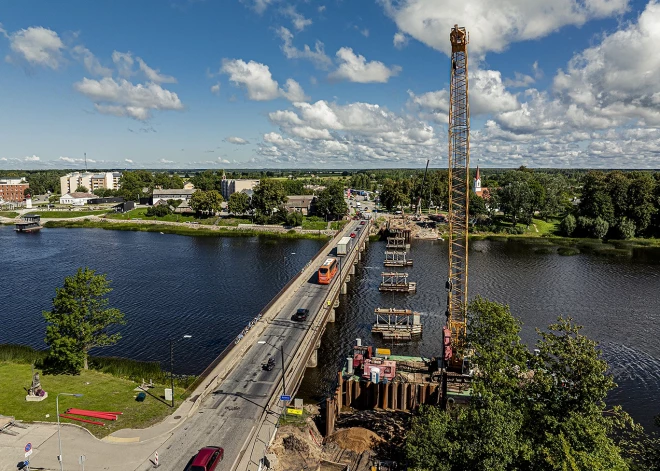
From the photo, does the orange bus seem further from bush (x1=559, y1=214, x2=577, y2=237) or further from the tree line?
bush (x1=559, y1=214, x2=577, y2=237)

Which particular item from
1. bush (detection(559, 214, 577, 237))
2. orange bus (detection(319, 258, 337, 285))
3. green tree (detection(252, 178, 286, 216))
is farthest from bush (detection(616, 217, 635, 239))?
green tree (detection(252, 178, 286, 216))

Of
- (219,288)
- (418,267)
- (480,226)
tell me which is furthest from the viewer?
(480,226)

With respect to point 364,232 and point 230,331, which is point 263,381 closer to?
point 230,331

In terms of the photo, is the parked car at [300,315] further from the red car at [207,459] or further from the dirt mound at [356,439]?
the red car at [207,459]

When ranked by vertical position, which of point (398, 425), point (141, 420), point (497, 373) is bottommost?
point (398, 425)

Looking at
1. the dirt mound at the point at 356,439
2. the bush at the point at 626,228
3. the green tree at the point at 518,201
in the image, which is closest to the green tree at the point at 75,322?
the dirt mound at the point at 356,439

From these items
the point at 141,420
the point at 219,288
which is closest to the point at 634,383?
the point at 141,420
